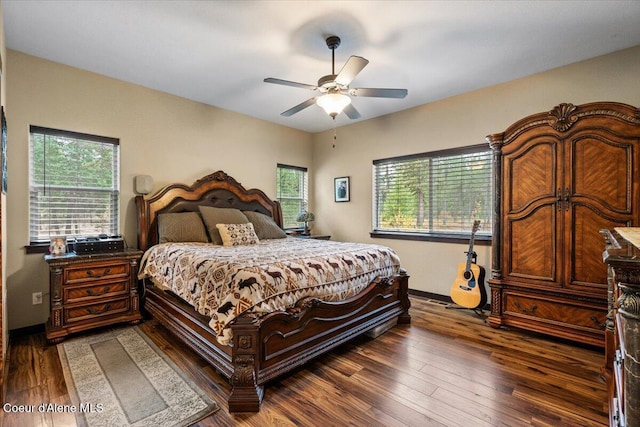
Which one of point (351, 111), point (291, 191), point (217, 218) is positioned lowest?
point (217, 218)

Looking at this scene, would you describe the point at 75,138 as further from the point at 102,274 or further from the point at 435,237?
the point at 435,237

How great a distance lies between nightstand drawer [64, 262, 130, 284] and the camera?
2.78 meters

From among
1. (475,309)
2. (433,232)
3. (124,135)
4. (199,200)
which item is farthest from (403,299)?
(124,135)

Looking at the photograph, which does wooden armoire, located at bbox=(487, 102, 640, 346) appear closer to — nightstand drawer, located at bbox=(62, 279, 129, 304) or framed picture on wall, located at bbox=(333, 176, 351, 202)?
framed picture on wall, located at bbox=(333, 176, 351, 202)

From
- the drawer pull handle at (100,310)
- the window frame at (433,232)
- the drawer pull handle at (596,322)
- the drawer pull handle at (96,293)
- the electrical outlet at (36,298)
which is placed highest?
the window frame at (433,232)

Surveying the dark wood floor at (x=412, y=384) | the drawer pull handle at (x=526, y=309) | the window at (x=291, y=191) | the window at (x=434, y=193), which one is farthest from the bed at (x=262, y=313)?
the window at (x=291, y=191)

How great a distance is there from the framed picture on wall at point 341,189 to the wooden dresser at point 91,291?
Answer: 3.14 metres

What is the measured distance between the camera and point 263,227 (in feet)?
13.6

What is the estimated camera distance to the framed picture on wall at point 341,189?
514cm

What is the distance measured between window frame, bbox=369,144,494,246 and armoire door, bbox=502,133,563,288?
0.50 m

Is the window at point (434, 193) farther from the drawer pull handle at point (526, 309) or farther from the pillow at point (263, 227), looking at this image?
the pillow at point (263, 227)

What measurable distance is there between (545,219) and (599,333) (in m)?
1.02

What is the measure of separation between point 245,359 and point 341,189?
3714 millimetres

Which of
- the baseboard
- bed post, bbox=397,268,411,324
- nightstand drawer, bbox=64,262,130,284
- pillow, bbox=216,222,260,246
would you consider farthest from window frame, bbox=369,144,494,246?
the baseboard
